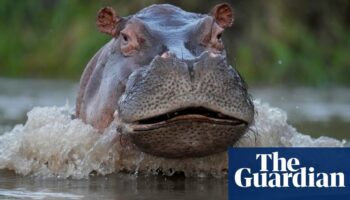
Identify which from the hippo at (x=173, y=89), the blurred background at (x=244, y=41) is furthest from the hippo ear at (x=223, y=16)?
the blurred background at (x=244, y=41)

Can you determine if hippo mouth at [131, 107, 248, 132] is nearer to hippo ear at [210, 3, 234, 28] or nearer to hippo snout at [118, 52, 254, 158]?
hippo snout at [118, 52, 254, 158]

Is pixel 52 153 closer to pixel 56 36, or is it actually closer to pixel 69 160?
pixel 69 160

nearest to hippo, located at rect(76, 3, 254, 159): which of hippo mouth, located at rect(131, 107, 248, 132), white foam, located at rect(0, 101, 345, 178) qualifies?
hippo mouth, located at rect(131, 107, 248, 132)

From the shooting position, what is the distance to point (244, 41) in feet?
57.3

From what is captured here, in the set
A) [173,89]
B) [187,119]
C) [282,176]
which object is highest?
[173,89]

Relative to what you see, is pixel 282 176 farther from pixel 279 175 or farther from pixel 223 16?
pixel 223 16

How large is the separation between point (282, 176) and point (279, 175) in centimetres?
2

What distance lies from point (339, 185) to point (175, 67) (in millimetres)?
1016

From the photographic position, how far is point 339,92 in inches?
621

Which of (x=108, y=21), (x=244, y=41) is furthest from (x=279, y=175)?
(x=244, y=41)

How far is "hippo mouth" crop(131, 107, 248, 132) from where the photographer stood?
223 inches

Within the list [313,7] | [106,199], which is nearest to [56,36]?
[313,7]

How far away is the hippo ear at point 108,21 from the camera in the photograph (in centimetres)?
680

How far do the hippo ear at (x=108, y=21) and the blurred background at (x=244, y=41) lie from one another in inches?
344
